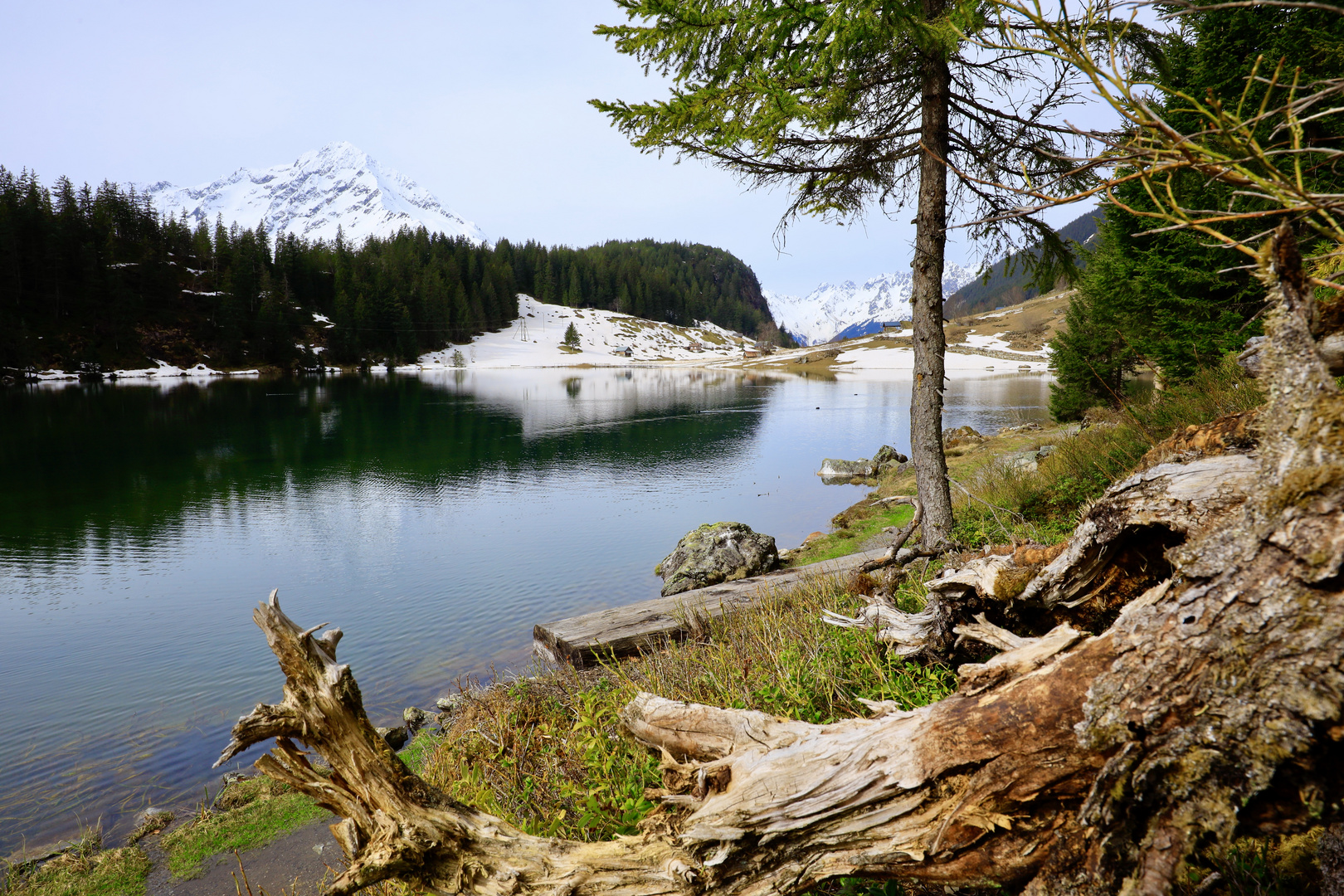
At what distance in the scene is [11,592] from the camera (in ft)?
36.9

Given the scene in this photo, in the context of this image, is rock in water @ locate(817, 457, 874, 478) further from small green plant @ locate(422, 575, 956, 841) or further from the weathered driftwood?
the weathered driftwood

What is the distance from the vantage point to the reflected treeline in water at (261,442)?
17.2 meters

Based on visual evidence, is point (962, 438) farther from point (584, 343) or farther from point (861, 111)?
Answer: point (584, 343)

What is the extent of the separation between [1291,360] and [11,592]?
664 inches

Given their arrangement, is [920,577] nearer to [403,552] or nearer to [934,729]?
[934,729]

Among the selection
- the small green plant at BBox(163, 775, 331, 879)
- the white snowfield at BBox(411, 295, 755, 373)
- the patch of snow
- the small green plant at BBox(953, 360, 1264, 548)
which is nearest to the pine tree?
the small green plant at BBox(953, 360, 1264, 548)

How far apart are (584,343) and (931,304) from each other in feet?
376

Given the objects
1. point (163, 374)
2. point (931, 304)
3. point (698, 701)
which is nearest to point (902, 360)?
point (163, 374)

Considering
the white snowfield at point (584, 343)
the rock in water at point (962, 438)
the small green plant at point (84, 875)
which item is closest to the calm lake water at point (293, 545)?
the small green plant at point (84, 875)

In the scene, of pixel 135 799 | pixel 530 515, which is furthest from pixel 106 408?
pixel 135 799

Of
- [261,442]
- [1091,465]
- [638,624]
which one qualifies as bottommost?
[638,624]

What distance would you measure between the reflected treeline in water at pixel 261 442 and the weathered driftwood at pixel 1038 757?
1629 centimetres

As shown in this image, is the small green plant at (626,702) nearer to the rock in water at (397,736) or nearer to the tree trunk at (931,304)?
the rock in water at (397,736)

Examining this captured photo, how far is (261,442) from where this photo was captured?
27250 millimetres
